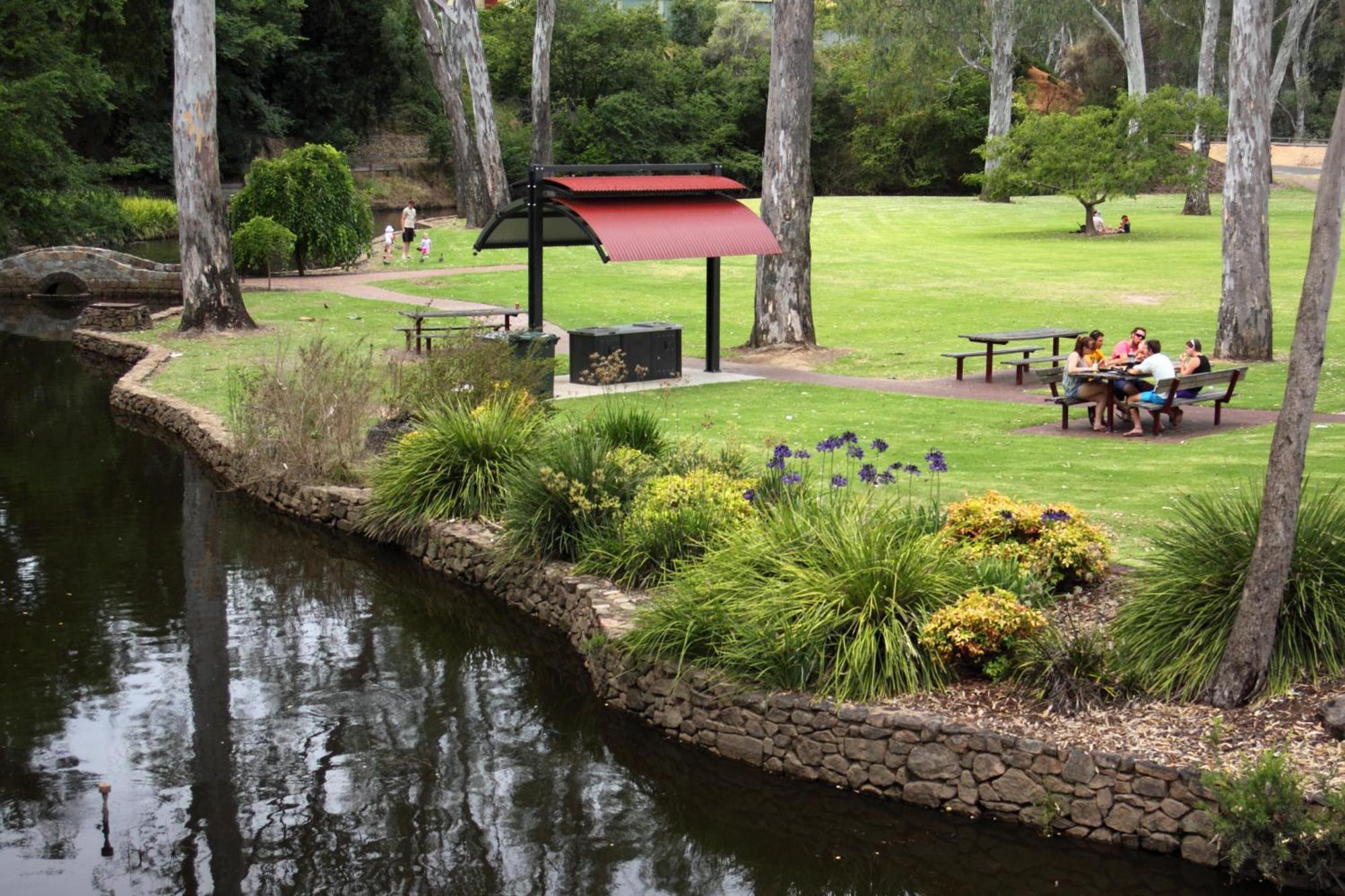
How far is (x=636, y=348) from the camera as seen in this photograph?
20672 millimetres

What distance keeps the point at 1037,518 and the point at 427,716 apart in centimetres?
465

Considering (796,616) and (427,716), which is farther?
(427,716)

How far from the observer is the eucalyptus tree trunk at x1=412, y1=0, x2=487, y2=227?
1911 inches

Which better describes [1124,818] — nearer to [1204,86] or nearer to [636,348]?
[636,348]

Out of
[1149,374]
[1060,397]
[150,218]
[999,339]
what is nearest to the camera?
[1149,374]

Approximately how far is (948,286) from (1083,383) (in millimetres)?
16816

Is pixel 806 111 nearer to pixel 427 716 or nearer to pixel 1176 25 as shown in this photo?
pixel 427 716

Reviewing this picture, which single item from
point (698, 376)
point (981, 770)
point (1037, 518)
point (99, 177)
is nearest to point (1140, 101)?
point (698, 376)

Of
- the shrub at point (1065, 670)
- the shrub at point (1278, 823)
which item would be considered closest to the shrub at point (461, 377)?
the shrub at point (1065, 670)

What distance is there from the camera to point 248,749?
955 cm

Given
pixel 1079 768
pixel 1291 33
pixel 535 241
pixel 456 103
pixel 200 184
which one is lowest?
pixel 1079 768

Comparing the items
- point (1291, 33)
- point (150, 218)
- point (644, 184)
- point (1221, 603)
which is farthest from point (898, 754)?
point (150, 218)

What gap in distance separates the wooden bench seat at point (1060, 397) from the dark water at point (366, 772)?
24.4 feet

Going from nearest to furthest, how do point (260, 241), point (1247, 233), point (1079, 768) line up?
point (1079, 768) < point (1247, 233) < point (260, 241)
